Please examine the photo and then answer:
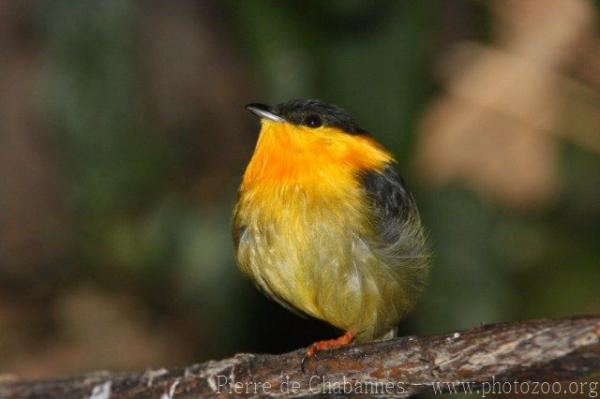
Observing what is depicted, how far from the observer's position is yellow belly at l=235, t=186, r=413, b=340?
4234mm

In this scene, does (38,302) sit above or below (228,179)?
below

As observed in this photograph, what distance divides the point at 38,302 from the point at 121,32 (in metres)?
3.13

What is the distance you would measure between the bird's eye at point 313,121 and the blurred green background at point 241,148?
37 cm

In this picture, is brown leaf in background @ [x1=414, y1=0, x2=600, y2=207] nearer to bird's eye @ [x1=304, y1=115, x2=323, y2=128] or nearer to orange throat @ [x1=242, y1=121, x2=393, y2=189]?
orange throat @ [x1=242, y1=121, x2=393, y2=189]

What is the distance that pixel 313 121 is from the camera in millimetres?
4699

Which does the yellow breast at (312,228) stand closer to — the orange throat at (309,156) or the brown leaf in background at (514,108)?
the orange throat at (309,156)

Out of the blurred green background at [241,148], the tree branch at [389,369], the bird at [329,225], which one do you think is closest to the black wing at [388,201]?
→ the bird at [329,225]

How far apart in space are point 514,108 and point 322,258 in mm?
2065

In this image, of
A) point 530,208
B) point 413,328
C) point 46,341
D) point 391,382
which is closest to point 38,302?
point 46,341

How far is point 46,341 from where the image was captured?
7785mm

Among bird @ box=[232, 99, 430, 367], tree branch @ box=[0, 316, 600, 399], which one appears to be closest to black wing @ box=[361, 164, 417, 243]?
bird @ box=[232, 99, 430, 367]

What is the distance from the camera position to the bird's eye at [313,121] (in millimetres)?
4695

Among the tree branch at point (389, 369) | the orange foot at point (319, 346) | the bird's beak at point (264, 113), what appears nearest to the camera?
the tree branch at point (389, 369)

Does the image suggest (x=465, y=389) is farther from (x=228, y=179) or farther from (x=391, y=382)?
(x=228, y=179)
